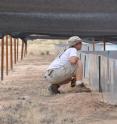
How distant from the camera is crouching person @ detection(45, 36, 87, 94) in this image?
968cm

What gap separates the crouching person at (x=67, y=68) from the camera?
9680 millimetres

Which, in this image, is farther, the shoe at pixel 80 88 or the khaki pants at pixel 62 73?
the shoe at pixel 80 88

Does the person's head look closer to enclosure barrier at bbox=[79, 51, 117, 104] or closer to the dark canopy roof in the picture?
enclosure barrier at bbox=[79, 51, 117, 104]

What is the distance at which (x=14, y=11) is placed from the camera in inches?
220

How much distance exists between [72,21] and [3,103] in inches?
134

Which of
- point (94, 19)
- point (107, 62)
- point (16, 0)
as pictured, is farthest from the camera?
point (107, 62)

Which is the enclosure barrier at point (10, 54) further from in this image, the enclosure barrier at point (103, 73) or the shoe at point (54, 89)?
the shoe at point (54, 89)

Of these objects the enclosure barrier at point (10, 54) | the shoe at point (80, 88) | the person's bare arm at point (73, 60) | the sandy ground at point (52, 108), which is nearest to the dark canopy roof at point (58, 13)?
the sandy ground at point (52, 108)

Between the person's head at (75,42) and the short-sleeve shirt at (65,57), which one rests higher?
the person's head at (75,42)

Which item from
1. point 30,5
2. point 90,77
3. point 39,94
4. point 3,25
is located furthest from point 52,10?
point 90,77

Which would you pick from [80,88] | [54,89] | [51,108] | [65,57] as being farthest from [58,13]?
[80,88]

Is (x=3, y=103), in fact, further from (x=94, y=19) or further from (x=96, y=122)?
(x=94, y=19)


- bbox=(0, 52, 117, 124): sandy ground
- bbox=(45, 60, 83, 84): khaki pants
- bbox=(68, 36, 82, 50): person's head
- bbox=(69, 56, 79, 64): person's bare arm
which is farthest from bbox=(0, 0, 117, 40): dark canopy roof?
bbox=(45, 60, 83, 84): khaki pants

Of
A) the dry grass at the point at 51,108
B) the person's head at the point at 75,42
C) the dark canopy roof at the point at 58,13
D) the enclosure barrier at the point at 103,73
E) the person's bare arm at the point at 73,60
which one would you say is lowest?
the dry grass at the point at 51,108
